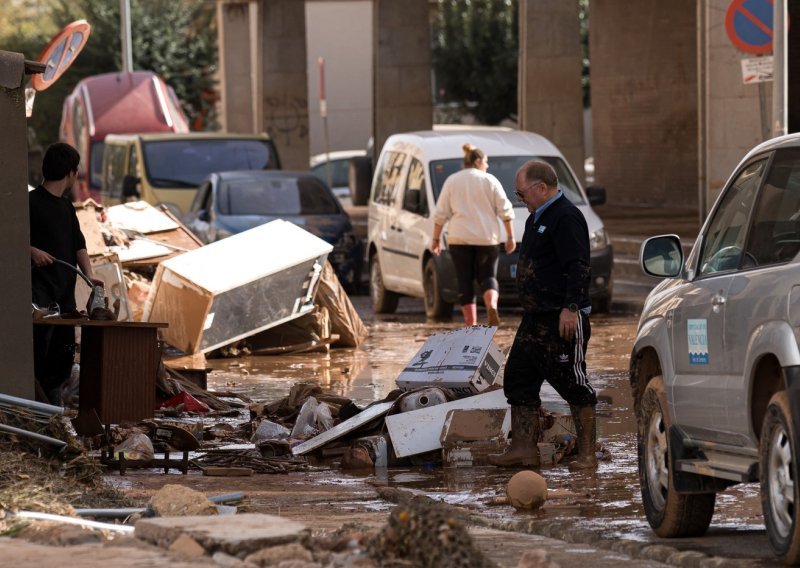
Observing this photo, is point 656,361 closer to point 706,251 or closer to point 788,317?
point 706,251

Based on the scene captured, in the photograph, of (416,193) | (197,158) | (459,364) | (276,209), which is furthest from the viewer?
(197,158)

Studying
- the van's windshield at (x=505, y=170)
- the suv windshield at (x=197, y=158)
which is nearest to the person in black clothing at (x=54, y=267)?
the van's windshield at (x=505, y=170)

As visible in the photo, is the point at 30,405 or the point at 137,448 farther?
the point at 137,448

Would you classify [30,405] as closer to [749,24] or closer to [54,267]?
[54,267]

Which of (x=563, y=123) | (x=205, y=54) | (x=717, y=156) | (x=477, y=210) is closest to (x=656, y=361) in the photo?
(x=477, y=210)

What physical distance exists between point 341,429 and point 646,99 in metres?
28.8

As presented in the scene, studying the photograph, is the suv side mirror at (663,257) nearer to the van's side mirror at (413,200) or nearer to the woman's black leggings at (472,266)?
the woman's black leggings at (472,266)

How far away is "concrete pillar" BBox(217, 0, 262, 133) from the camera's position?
51406mm

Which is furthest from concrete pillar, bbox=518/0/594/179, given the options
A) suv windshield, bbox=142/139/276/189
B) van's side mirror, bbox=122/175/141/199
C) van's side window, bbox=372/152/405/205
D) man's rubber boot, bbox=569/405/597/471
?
man's rubber boot, bbox=569/405/597/471

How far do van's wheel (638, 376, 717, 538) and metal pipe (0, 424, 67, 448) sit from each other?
2.83 meters

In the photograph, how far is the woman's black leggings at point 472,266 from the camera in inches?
687

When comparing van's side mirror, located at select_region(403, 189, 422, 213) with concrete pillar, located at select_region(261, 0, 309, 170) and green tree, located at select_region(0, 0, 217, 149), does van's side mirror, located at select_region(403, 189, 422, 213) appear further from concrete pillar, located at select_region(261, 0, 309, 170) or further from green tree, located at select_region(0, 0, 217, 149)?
green tree, located at select_region(0, 0, 217, 149)

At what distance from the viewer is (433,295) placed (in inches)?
771

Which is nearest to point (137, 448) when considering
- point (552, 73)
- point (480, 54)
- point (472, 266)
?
point (472, 266)
